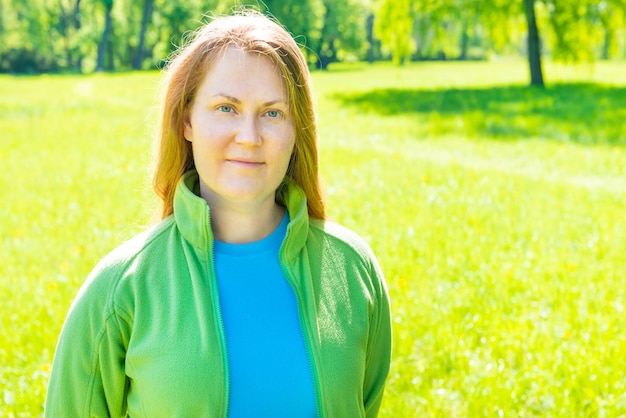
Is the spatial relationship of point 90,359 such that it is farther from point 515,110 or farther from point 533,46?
point 533,46

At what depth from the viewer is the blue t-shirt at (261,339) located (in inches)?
80.4

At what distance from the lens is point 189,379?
197cm

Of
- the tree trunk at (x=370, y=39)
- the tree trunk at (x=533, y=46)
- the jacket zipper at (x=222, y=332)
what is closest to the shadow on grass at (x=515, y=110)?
the tree trunk at (x=533, y=46)

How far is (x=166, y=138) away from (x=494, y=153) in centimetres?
903

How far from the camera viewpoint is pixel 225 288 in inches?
82.7

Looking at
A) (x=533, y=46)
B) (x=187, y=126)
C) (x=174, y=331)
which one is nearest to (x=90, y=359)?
(x=174, y=331)

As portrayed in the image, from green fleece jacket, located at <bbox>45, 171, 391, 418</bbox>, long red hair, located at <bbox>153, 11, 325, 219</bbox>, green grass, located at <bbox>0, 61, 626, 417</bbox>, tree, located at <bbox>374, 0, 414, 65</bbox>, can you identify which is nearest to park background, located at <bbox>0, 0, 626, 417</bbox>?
green grass, located at <bbox>0, 61, 626, 417</bbox>

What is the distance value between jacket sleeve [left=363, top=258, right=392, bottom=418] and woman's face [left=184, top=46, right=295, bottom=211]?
1.85 feet

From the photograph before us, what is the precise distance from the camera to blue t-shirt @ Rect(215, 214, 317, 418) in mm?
2043

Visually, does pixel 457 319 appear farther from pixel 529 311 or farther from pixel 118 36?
pixel 118 36

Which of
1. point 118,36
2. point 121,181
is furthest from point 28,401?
point 118,36

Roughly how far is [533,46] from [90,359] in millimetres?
20375

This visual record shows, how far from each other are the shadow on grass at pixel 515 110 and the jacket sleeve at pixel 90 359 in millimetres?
10469

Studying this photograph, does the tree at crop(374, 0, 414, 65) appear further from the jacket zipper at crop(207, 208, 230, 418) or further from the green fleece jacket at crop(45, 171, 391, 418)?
the jacket zipper at crop(207, 208, 230, 418)
